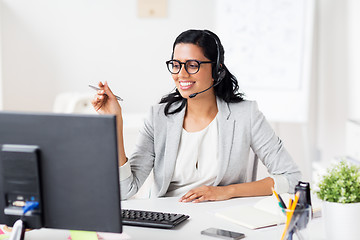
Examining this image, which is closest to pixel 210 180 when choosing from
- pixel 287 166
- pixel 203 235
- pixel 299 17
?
pixel 287 166

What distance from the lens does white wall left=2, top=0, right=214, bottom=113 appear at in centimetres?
393

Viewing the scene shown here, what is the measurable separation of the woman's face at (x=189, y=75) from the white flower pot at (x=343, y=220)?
29.4 inches

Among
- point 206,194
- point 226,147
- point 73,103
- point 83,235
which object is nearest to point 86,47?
point 73,103

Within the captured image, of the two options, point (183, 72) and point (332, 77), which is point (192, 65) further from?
point (332, 77)

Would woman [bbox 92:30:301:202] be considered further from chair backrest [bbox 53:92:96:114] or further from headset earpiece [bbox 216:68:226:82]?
chair backrest [bbox 53:92:96:114]

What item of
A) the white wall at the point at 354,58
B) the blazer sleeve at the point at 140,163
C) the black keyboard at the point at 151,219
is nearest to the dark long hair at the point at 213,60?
the blazer sleeve at the point at 140,163

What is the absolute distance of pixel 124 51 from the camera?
159 inches

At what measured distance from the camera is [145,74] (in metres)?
4.06

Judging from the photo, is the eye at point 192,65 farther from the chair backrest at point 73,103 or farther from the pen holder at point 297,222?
the chair backrest at point 73,103

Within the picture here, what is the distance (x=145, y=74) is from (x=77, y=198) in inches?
118

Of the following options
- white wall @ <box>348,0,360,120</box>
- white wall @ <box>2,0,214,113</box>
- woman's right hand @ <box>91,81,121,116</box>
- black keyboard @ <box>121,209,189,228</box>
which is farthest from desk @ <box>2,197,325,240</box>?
white wall @ <box>2,0,214,113</box>

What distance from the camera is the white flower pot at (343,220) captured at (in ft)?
4.00

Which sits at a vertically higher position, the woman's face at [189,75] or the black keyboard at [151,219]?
the woman's face at [189,75]

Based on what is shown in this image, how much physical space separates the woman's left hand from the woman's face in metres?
0.36
